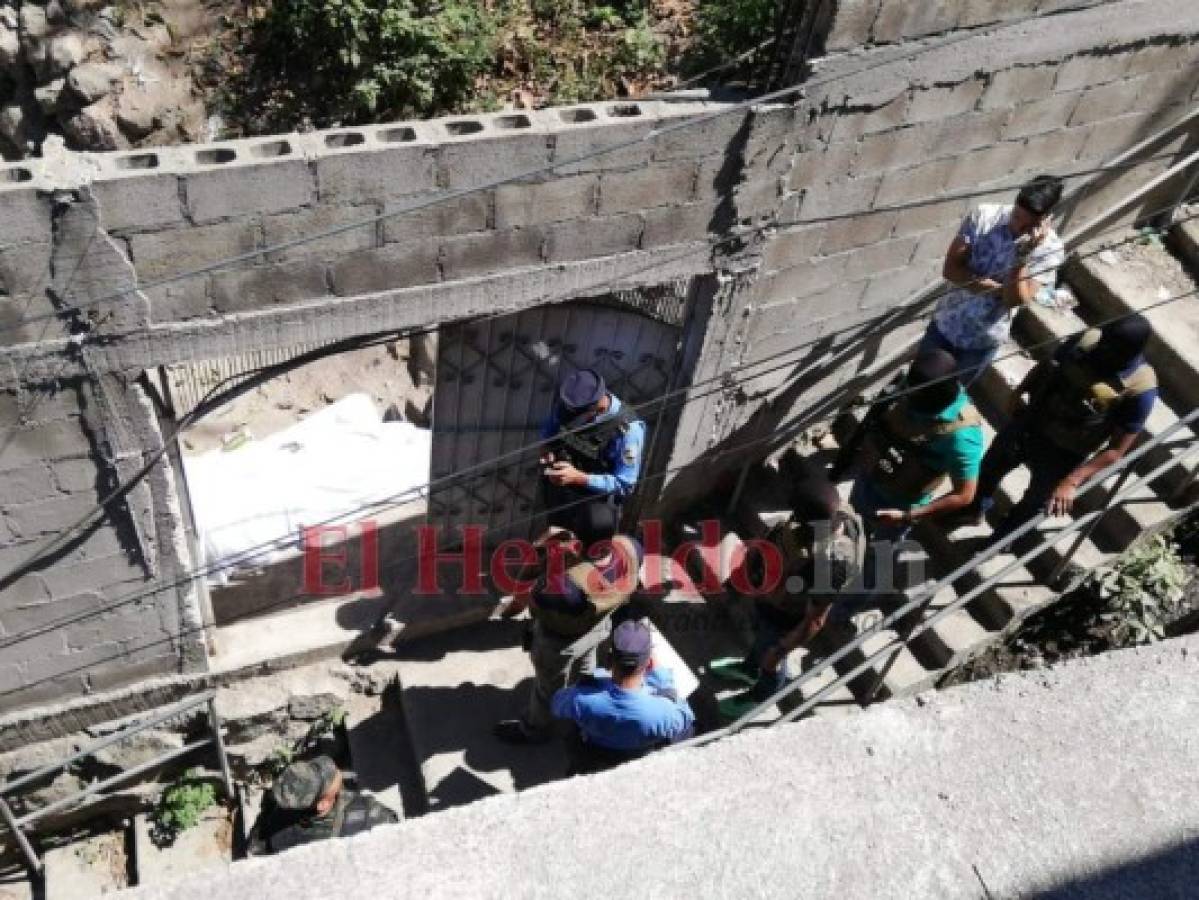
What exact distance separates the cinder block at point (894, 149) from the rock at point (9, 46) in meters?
6.34

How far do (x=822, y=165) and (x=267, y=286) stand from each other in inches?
104

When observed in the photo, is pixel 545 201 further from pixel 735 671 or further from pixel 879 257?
pixel 735 671

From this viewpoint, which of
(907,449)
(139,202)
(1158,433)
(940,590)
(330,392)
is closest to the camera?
(139,202)

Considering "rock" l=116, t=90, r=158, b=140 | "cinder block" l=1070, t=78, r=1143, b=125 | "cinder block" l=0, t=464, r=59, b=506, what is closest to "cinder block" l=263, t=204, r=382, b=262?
"cinder block" l=0, t=464, r=59, b=506

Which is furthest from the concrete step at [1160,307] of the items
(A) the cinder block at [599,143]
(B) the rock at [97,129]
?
(B) the rock at [97,129]

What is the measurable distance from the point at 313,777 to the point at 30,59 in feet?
19.9

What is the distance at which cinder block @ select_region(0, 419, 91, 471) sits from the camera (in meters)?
4.80

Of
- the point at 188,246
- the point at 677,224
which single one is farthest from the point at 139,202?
the point at 677,224

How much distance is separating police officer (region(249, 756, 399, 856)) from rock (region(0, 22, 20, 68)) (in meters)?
6.06

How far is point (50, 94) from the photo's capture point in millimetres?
8312

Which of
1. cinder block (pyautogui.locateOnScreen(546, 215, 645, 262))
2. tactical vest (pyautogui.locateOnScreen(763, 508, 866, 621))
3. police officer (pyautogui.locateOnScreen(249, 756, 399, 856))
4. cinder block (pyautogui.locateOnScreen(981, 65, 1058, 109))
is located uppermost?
cinder block (pyautogui.locateOnScreen(981, 65, 1058, 109))

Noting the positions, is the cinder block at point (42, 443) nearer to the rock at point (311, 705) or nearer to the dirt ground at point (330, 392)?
the rock at point (311, 705)

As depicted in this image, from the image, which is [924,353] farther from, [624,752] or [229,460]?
[229,460]

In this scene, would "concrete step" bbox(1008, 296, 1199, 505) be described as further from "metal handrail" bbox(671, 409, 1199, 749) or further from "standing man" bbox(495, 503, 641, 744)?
"standing man" bbox(495, 503, 641, 744)
